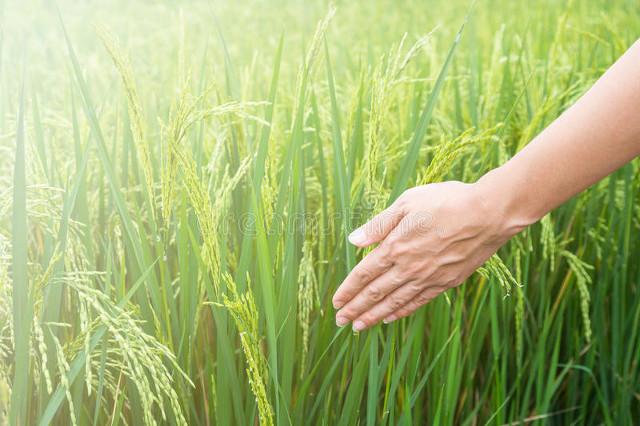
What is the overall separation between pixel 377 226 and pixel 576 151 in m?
0.39

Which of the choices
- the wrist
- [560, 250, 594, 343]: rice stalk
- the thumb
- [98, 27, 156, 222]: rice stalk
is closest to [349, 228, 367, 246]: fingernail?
the thumb

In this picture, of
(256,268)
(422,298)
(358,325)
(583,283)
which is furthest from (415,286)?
(583,283)

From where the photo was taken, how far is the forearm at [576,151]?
1.14m

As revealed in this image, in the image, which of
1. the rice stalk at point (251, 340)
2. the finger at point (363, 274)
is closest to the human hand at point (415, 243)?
the finger at point (363, 274)

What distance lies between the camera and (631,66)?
43.9 inches

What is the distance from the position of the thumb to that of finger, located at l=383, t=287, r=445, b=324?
17 cm

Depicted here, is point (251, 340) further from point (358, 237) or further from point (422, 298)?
point (422, 298)

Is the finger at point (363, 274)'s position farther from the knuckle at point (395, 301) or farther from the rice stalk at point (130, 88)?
the rice stalk at point (130, 88)

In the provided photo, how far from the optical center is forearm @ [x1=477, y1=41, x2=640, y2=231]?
44.9 inches

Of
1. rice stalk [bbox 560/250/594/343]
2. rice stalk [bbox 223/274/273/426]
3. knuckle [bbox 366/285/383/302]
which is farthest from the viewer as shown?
rice stalk [bbox 560/250/594/343]

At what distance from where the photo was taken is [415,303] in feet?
4.31

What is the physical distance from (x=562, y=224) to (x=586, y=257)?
13cm

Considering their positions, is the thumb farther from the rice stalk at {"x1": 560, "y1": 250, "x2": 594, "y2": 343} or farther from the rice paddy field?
the rice stalk at {"x1": 560, "y1": 250, "x2": 594, "y2": 343}

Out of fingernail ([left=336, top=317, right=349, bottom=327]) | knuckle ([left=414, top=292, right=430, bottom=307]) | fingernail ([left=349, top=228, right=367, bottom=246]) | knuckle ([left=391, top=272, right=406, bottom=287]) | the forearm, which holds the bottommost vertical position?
fingernail ([left=336, top=317, right=349, bottom=327])
